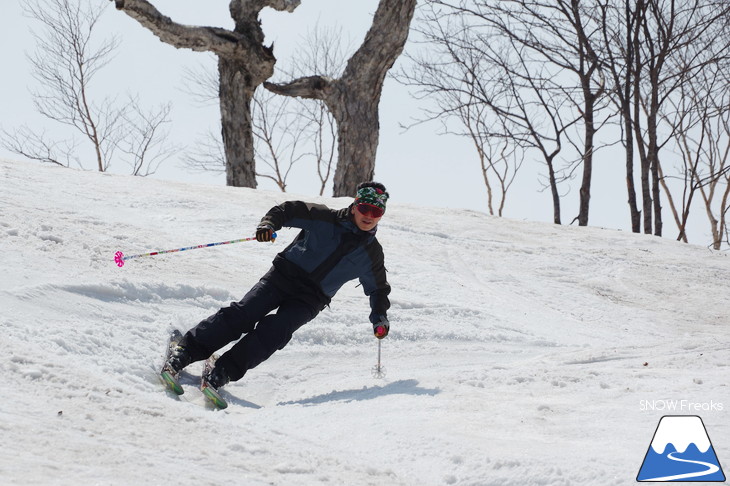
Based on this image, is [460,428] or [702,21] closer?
[460,428]

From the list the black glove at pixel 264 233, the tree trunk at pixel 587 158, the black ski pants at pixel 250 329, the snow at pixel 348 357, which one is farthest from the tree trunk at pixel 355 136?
the black glove at pixel 264 233

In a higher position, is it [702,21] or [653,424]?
[702,21]

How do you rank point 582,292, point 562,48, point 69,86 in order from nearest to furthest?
point 582,292, point 562,48, point 69,86

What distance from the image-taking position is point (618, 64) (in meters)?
13.0

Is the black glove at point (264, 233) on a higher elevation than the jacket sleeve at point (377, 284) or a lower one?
higher

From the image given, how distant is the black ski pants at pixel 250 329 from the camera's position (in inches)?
151

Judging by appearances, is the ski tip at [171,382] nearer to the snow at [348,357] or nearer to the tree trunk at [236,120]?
the snow at [348,357]

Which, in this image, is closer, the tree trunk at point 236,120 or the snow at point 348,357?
the snow at point 348,357

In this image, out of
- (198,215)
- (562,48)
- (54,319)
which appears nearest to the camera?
(54,319)

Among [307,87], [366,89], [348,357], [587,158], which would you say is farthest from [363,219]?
[587,158]

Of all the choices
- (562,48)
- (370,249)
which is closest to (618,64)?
(562,48)

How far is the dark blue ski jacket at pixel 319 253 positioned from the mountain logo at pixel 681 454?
6.57 feet

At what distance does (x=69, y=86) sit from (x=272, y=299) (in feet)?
55.1

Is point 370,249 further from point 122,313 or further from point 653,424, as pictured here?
point 653,424
